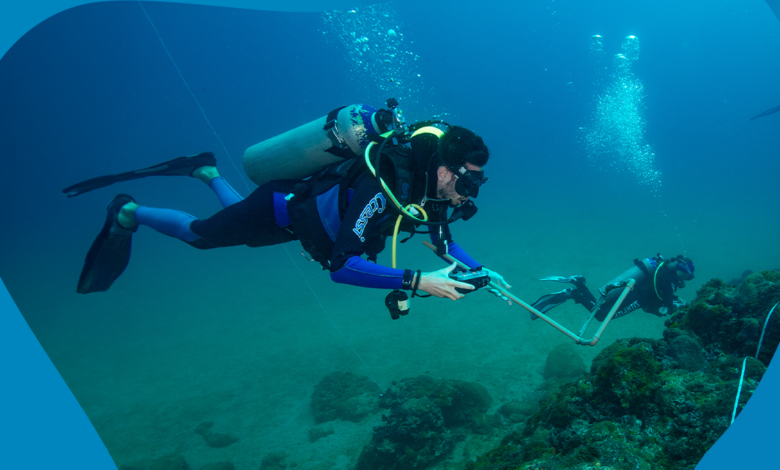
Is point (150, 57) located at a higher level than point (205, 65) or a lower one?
lower

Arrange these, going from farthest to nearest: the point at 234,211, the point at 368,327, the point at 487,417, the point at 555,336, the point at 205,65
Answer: the point at 205,65
the point at 368,327
the point at 555,336
the point at 487,417
the point at 234,211

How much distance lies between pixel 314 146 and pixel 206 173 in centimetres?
249

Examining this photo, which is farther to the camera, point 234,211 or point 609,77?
point 609,77

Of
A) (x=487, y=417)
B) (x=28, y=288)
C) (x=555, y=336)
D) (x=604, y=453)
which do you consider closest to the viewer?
(x=604, y=453)

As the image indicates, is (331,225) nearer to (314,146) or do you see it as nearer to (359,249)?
(359,249)

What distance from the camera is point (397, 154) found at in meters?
2.77

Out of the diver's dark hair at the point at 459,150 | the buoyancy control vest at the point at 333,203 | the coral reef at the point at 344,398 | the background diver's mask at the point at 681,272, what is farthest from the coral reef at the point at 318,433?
the background diver's mask at the point at 681,272

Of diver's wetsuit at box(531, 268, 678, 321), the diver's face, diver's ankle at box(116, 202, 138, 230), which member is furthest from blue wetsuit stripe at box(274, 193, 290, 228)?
diver's wetsuit at box(531, 268, 678, 321)

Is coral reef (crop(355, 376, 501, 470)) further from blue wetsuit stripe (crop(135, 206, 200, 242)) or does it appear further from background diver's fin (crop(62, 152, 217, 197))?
background diver's fin (crop(62, 152, 217, 197))

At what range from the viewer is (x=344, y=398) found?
6.85 metres

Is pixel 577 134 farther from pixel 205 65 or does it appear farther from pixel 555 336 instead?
pixel 555 336

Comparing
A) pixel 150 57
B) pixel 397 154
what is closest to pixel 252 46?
pixel 150 57

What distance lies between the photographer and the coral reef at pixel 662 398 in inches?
81.1

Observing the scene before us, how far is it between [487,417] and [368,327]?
20.4 ft
